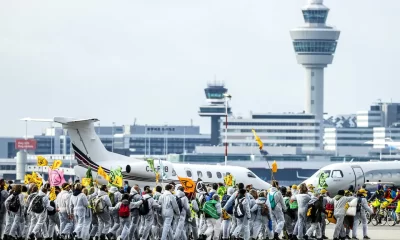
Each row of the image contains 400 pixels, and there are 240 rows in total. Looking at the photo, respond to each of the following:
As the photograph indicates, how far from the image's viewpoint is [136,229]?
1949 inches

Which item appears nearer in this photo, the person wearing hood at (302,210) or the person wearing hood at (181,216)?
the person wearing hood at (181,216)

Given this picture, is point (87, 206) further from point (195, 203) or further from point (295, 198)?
point (295, 198)

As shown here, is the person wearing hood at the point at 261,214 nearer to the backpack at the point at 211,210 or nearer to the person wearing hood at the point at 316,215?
the backpack at the point at 211,210

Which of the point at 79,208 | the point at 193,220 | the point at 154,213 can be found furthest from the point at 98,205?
the point at 193,220

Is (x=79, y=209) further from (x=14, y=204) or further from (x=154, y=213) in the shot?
(x=154, y=213)

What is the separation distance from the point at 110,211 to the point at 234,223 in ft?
14.1

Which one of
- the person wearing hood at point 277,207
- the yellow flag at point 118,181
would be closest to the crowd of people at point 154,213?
the person wearing hood at point 277,207

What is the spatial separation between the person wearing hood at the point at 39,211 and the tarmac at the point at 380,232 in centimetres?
1175

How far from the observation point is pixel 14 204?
49219mm

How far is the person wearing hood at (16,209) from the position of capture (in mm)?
49219

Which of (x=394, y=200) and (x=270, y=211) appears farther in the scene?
(x=394, y=200)

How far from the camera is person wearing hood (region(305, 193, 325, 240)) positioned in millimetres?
50344

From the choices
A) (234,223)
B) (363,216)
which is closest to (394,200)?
(363,216)

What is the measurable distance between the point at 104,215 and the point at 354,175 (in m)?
37.2
